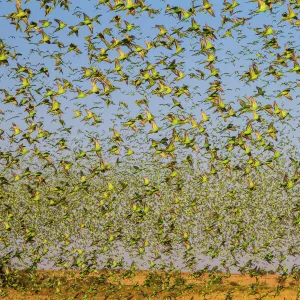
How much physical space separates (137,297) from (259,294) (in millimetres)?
8793

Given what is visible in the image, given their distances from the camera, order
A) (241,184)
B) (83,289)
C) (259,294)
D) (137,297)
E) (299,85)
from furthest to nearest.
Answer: (241,184)
(83,289)
(137,297)
(259,294)
(299,85)

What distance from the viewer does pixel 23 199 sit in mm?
53500

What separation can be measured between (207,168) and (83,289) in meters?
15.7

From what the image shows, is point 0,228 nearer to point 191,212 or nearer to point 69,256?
point 69,256

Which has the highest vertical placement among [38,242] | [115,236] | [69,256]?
[115,236]

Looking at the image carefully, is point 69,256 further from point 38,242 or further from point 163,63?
point 163,63

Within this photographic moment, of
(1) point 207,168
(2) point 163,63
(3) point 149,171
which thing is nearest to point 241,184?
(1) point 207,168

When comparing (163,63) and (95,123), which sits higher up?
(163,63)

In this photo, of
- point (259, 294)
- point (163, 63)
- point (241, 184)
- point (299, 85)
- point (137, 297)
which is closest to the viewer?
point (163, 63)

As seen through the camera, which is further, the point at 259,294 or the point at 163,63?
the point at 259,294

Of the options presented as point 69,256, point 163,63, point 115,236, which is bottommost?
point 69,256

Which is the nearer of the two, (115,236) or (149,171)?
(115,236)

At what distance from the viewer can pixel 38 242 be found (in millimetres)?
53094

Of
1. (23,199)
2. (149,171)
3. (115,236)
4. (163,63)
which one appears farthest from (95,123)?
(23,199)
